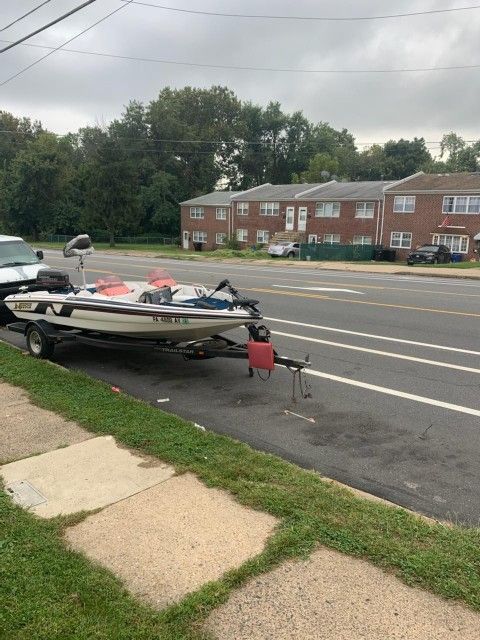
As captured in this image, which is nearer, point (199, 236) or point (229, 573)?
point (229, 573)

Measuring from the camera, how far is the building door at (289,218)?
1908 inches

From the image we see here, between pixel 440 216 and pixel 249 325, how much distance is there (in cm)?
3621

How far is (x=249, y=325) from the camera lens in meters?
6.91

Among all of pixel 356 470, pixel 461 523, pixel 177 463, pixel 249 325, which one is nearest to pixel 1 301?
pixel 249 325

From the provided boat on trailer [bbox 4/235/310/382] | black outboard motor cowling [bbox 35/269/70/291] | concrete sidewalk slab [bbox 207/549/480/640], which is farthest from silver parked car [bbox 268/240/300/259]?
concrete sidewalk slab [bbox 207/549/480/640]

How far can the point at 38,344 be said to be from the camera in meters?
8.59

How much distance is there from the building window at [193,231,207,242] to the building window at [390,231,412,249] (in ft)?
71.8

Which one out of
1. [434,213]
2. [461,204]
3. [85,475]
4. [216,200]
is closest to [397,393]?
[85,475]

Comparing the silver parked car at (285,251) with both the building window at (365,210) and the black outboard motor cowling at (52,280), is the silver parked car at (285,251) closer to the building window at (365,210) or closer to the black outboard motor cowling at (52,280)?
the building window at (365,210)

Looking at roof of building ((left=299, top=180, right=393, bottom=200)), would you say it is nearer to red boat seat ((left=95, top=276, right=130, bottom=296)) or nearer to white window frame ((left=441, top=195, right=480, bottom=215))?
white window frame ((left=441, top=195, right=480, bottom=215))

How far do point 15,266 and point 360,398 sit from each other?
28.8 ft

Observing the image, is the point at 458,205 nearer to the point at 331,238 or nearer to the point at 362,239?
the point at 362,239

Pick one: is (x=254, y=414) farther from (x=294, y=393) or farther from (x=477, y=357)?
(x=477, y=357)

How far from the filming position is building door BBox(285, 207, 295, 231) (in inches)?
1908
